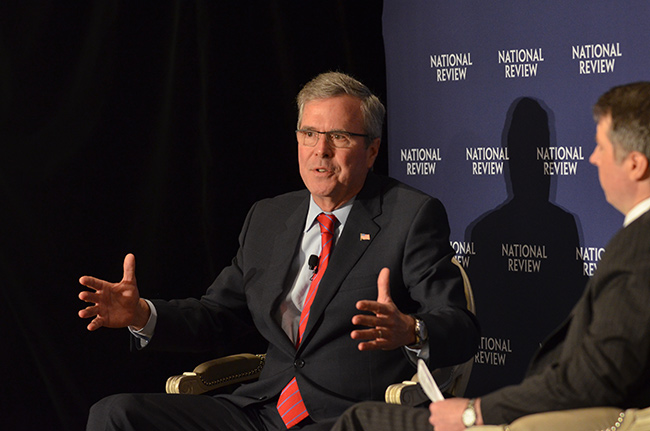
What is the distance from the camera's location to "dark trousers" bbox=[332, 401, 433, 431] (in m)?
2.17

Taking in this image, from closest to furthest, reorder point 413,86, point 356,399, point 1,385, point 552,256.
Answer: point 356,399 < point 1,385 < point 552,256 < point 413,86

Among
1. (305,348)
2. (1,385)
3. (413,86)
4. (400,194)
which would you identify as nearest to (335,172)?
(400,194)

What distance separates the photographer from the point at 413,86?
429cm

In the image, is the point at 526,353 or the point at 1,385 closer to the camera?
the point at 1,385

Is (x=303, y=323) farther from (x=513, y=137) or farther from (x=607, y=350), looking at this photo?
(x=513, y=137)

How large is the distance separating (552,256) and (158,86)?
2.11m

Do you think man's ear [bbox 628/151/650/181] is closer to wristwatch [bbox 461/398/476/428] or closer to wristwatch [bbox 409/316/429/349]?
wristwatch [bbox 461/398/476/428]

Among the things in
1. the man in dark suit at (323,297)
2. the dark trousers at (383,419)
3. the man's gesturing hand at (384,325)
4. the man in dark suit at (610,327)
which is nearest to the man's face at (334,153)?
the man in dark suit at (323,297)

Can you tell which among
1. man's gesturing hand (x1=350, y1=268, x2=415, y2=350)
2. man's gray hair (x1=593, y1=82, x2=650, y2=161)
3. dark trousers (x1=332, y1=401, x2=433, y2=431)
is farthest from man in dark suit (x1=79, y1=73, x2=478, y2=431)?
man's gray hair (x1=593, y1=82, x2=650, y2=161)

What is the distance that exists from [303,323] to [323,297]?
0.15 meters

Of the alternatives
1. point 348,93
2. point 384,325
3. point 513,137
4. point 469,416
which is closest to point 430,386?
point 469,416

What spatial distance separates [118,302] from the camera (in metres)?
2.86

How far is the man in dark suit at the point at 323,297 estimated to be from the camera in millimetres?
2809

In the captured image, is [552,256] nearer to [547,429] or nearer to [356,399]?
[356,399]
